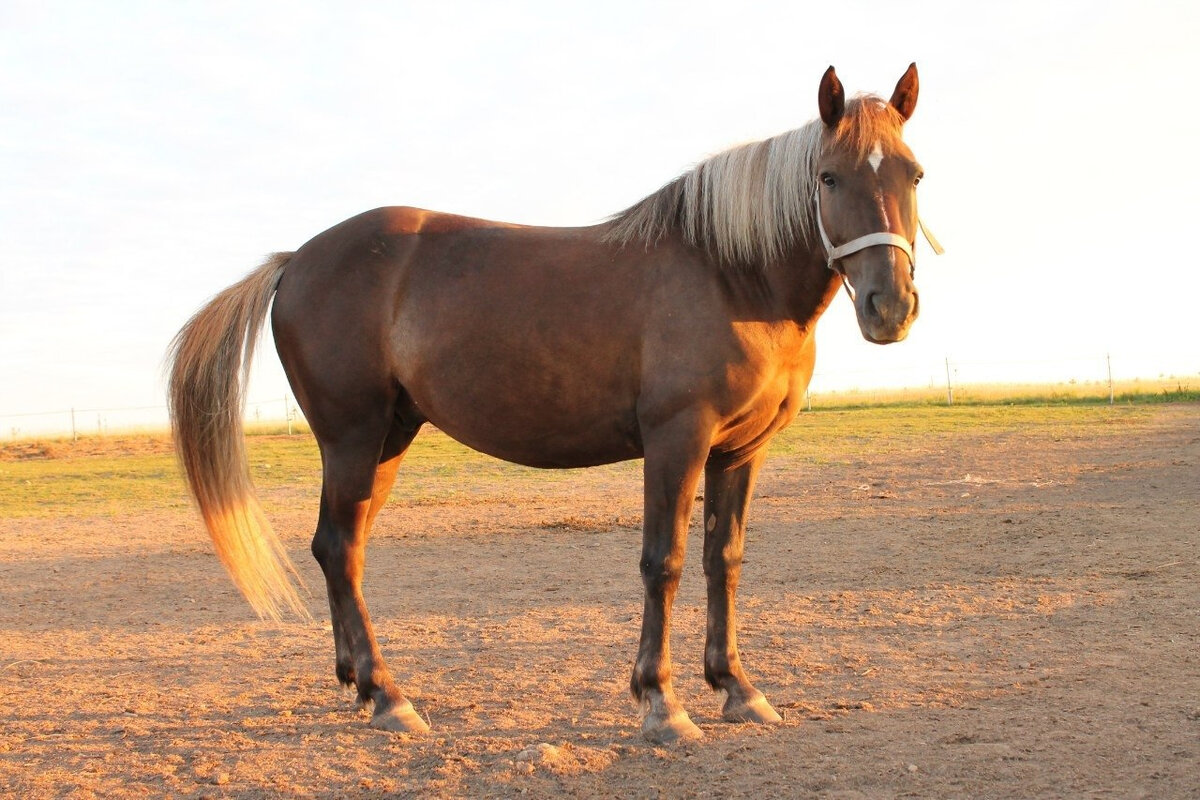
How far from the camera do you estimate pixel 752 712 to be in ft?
13.2

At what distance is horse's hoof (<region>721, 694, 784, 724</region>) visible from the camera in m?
3.99

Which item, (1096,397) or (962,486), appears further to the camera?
(1096,397)

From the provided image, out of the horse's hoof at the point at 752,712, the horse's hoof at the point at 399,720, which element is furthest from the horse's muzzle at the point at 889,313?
the horse's hoof at the point at 399,720

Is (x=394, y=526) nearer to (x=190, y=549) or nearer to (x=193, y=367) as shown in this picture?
(x=190, y=549)

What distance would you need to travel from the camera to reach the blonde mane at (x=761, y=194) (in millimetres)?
3672

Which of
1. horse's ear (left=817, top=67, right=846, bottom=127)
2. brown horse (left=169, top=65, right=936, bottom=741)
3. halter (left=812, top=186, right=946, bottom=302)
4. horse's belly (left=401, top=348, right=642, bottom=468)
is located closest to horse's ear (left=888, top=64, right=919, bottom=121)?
brown horse (left=169, top=65, right=936, bottom=741)

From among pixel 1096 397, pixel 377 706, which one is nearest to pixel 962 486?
pixel 377 706

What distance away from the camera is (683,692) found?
177 inches

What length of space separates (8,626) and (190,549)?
3.33 metres

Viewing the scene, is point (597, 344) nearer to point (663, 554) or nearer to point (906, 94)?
point (663, 554)

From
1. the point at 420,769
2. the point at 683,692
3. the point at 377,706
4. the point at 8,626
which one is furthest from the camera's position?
the point at 8,626

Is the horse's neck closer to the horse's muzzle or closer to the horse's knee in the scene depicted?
the horse's muzzle

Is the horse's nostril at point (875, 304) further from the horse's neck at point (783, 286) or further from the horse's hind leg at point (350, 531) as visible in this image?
the horse's hind leg at point (350, 531)

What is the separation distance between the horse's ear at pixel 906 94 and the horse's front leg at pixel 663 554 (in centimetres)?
152
